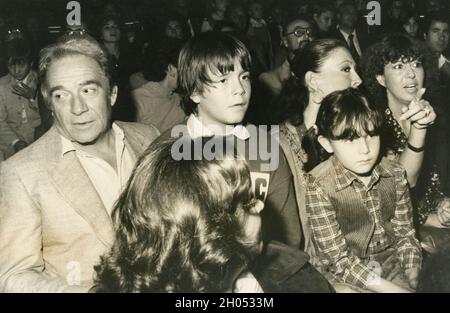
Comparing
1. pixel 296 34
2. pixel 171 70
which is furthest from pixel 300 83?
pixel 171 70

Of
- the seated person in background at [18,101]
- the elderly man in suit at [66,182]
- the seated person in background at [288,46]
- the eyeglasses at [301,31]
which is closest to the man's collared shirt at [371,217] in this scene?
the seated person in background at [288,46]

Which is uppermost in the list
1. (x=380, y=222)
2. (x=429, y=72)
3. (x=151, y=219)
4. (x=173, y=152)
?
(x=429, y=72)

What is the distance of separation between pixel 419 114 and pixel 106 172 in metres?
0.85

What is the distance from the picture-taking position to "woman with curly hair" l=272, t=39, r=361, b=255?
138 cm

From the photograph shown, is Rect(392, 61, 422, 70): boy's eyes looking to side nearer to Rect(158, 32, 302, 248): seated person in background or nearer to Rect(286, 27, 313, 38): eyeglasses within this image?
Rect(286, 27, 313, 38): eyeglasses

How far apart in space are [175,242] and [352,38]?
77 cm

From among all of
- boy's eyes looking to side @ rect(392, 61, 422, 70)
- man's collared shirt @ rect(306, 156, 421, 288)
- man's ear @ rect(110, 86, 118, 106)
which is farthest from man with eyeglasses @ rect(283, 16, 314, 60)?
man's ear @ rect(110, 86, 118, 106)

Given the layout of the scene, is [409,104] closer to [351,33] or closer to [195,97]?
[351,33]

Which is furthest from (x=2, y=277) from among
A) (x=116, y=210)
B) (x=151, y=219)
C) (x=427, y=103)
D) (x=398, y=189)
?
(x=427, y=103)

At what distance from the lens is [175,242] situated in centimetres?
103

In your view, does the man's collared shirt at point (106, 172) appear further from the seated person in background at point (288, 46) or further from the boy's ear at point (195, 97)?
the seated person in background at point (288, 46)

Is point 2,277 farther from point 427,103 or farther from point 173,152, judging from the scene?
point 427,103

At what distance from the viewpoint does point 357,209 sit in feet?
4.33

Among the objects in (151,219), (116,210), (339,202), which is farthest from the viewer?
(339,202)
